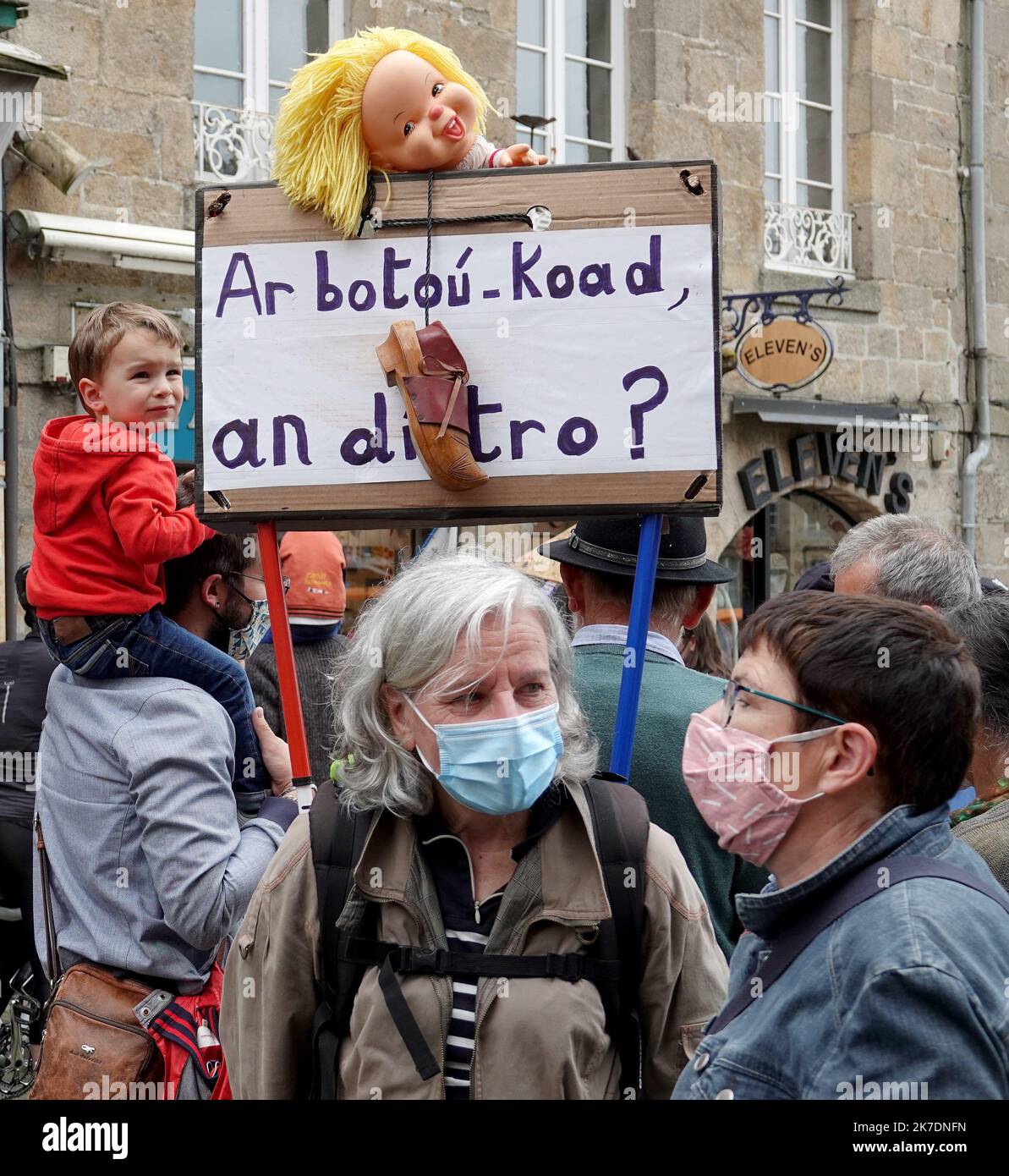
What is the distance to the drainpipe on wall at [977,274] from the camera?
39.7 ft

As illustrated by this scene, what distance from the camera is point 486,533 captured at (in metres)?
8.59

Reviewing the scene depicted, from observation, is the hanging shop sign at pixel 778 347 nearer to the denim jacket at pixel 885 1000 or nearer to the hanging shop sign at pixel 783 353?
the hanging shop sign at pixel 783 353

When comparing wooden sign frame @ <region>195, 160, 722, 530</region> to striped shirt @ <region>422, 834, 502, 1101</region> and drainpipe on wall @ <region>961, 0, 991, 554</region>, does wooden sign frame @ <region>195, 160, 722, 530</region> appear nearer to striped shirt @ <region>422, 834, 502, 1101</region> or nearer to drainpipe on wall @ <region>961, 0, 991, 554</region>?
striped shirt @ <region>422, 834, 502, 1101</region>

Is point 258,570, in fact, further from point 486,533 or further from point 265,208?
point 486,533

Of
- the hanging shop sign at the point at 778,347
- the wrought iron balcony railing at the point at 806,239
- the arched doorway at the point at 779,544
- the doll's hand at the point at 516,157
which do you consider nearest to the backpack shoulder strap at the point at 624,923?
the doll's hand at the point at 516,157

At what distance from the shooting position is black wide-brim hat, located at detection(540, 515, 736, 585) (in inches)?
119

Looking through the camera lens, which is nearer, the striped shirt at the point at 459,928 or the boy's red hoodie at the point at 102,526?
the striped shirt at the point at 459,928

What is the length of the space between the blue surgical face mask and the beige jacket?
0.24 ft

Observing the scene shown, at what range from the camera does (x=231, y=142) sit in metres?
8.29

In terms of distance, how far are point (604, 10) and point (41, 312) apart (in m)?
4.94

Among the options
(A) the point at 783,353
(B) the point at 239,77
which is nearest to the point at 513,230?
(B) the point at 239,77

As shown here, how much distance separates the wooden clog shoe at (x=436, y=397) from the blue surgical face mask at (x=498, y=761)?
1.70 feet

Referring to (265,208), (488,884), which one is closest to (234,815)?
(488,884)

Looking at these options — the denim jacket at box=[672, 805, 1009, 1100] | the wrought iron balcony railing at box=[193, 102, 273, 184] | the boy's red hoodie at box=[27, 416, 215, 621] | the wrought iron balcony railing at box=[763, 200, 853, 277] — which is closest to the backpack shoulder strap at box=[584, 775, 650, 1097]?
the denim jacket at box=[672, 805, 1009, 1100]
